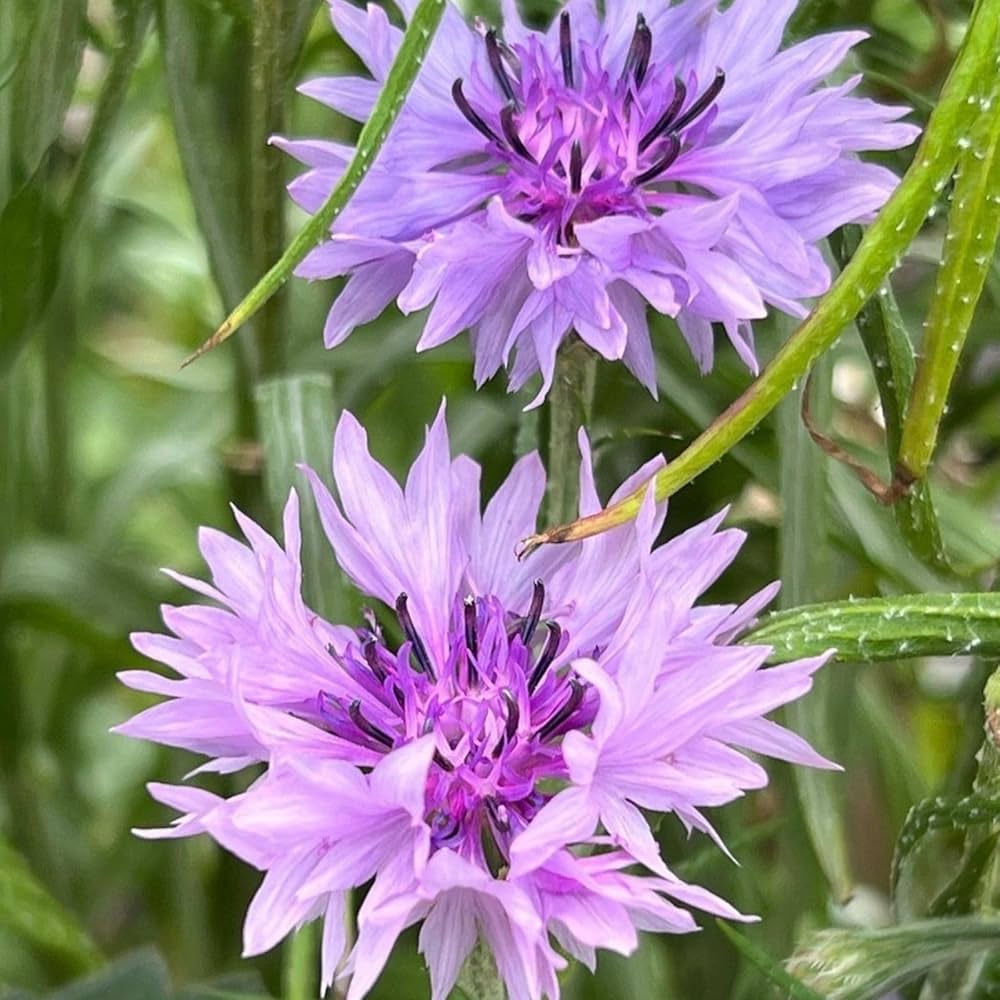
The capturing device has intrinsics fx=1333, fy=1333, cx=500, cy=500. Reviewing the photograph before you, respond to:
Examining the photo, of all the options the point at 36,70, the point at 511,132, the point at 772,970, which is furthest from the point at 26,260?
the point at 772,970

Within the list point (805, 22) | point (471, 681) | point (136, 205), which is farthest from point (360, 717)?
point (136, 205)

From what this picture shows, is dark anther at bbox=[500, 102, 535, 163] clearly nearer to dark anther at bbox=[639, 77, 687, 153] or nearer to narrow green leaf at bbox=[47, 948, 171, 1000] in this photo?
dark anther at bbox=[639, 77, 687, 153]

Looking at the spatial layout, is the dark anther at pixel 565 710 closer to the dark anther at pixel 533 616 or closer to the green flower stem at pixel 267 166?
the dark anther at pixel 533 616

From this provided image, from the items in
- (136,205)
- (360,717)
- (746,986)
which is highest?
(136,205)

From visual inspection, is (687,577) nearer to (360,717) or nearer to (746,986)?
(360,717)

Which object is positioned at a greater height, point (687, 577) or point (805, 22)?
point (805, 22)

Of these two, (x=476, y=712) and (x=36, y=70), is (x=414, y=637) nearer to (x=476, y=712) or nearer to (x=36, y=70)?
(x=476, y=712)

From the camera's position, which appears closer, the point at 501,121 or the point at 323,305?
the point at 501,121

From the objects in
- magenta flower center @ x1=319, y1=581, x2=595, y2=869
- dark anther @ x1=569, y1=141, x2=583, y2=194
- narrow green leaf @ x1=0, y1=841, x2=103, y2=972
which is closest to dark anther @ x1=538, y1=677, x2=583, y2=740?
magenta flower center @ x1=319, y1=581, x2=595, y2=869
